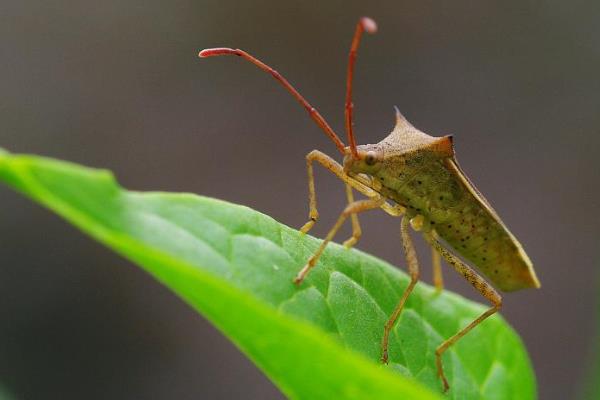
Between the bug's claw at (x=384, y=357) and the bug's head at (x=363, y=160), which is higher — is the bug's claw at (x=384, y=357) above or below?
below

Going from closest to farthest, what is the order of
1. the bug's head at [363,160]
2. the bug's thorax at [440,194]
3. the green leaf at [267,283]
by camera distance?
the green leaf at [267,283] < the bug's head at [363,160] < the bug's thorax at [440,194]

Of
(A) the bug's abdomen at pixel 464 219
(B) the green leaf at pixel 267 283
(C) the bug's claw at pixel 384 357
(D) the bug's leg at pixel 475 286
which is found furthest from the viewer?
(A) the bug's abdomen at pixel 464 219

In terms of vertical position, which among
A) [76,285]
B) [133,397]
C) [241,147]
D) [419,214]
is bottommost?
[133,397]

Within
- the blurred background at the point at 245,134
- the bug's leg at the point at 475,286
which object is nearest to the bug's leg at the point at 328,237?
the bug's leg at the point at 475,286

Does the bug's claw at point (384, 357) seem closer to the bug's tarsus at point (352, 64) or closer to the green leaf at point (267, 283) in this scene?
the green leaf at point (267, 283)

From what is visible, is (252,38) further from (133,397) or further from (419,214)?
(419,214)

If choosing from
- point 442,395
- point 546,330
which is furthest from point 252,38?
point 442,395
